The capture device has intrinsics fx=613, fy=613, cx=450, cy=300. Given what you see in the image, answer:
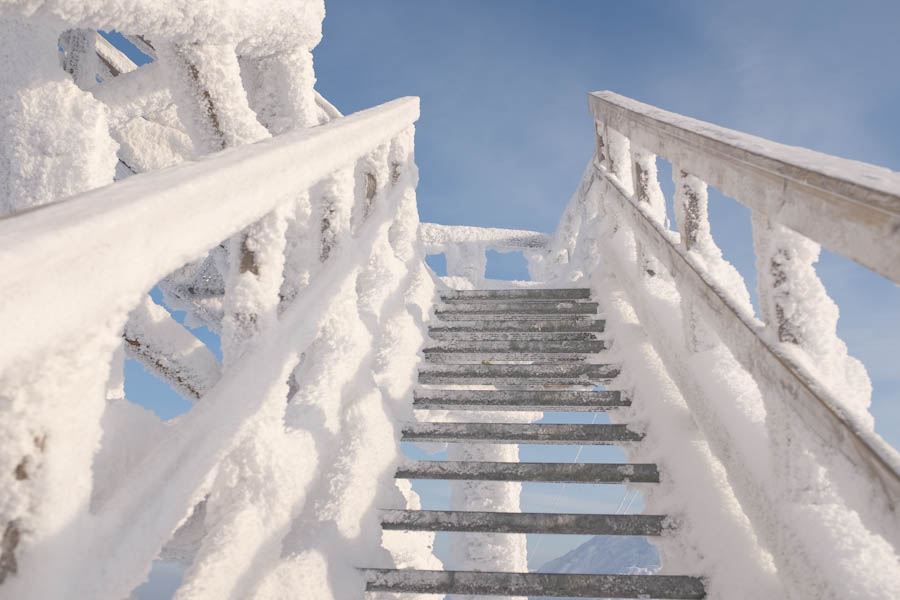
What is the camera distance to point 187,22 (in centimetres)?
141

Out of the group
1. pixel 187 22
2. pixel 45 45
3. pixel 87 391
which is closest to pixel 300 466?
pixel 87 391

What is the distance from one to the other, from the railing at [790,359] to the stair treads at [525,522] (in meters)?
0.29

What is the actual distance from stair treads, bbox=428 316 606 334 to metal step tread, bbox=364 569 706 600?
164 cm

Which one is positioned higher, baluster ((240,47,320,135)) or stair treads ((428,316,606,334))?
stair treads ((428,316,606,334))

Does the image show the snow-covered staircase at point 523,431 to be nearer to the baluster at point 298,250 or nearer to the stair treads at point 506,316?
the stair treads at point 506,316

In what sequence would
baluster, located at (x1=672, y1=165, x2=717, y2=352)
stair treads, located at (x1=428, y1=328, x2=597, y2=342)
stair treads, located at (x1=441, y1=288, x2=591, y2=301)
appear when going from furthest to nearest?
stair treads, located at (x1=441, y1=288, x2=591, y2=301)
stair treads, located at (x1=428, y1=328, x2=597, y2=342)
baluster, located at (x1=672, y1=165, x2=717, y2=352)

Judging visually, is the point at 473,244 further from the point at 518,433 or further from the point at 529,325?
the point at 518,433

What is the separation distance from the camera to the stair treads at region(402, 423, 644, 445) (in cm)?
211

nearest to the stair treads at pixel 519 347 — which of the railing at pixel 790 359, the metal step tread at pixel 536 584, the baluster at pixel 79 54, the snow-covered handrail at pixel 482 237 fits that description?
the railing at pixel 790 359

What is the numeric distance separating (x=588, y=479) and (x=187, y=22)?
164cm

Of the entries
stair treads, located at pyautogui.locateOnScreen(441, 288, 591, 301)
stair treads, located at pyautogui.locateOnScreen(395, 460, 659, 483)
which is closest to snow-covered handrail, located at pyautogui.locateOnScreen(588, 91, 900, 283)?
stair treads, located at pyautogui.locateOnScreen(395, 460, 659, 483)

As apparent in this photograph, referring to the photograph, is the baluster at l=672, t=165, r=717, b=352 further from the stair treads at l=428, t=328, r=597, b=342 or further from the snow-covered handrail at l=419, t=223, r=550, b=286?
the snow-covered handrail at l=419, t=223, r=550, b=286

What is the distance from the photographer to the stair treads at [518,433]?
83.0 inches

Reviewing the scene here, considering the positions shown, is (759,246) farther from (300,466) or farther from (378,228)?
(378,228)
